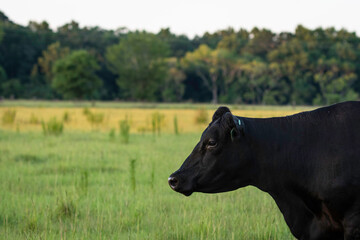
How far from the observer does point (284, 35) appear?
9500 cm

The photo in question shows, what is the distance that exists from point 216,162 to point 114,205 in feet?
9.12

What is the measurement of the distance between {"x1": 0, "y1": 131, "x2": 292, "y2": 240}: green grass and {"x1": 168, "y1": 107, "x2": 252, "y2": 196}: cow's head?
3.77 ft

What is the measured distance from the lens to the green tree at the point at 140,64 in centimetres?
7038

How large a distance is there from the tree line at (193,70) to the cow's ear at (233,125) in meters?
65.9

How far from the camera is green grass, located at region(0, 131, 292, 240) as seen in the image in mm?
4934

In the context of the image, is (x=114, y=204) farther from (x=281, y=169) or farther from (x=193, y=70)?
(x=193, y=70)

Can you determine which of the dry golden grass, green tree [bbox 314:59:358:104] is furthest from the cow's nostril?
green tree [bbox 314:59:358:104]

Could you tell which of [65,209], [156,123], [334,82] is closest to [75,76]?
[334,82]

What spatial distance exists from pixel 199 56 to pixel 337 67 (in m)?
23.1

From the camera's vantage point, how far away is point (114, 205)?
6.05m

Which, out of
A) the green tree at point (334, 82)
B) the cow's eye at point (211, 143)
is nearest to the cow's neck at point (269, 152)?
the cow's eye at point (211, 143)

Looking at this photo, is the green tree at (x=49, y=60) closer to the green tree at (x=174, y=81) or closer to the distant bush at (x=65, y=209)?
the green tree at (x=174, y=81)

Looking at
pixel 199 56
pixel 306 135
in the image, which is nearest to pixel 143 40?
pixel 199 56

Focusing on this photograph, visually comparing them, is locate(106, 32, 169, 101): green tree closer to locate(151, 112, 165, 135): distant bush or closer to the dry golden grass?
the dry golden grass
